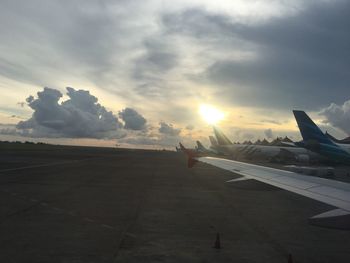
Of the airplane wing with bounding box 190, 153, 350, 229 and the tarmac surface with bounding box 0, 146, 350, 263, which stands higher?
the airplane wing with bounding box 190, 153, 350, 229

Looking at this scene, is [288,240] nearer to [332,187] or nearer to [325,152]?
[332,187]

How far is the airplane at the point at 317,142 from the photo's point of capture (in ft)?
132

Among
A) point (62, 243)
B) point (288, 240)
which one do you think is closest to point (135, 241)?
point (62, 243)

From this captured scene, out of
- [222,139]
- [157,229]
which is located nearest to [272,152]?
[222,139]

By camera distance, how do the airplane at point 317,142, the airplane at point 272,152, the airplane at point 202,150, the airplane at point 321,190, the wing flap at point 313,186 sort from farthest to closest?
the airplane at point 202,150 < the airplane at point 272,152 < the airplane at point 317,142 < the wing flap at point 313,186 < the airplane at point 321,190

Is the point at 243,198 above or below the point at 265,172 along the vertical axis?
below

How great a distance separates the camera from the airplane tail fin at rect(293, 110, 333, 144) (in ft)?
137

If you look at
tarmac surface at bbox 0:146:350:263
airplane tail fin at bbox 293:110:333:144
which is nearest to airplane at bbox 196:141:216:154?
airplane tail fin at bbox 293:110:333:144

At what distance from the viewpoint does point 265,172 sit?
13703 mm

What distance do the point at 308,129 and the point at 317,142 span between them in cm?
209

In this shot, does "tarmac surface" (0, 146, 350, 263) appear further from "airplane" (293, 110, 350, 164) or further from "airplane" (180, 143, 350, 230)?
"airplane" (293, 110, 350, 164)

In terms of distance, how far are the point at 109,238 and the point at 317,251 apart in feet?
18.1

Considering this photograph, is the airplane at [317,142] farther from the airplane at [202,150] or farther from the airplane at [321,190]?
the airplane at [202,150]

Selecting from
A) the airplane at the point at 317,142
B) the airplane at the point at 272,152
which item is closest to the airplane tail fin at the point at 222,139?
the airplane at the point at 272,152
